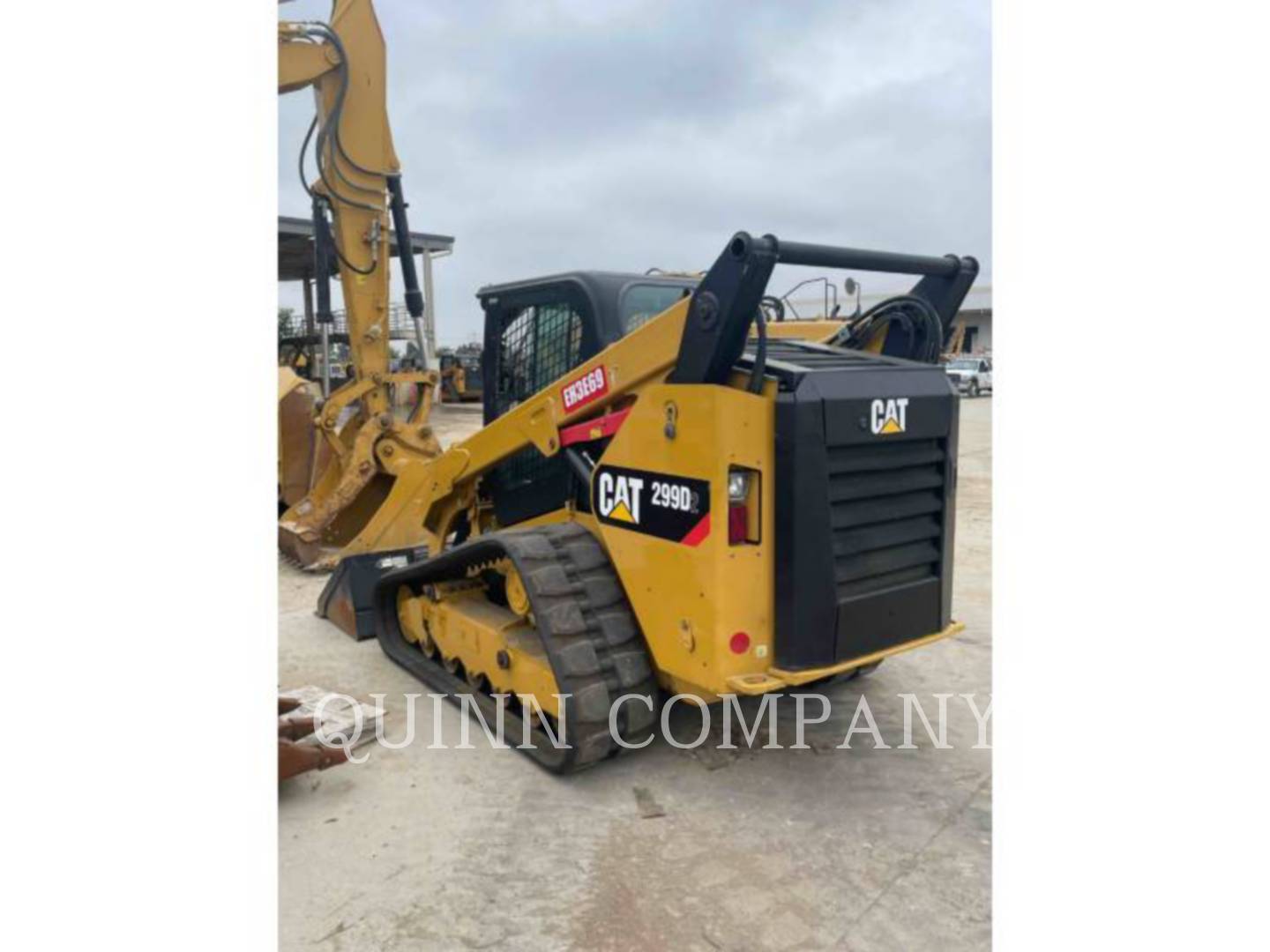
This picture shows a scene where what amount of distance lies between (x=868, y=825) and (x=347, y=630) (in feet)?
11.5

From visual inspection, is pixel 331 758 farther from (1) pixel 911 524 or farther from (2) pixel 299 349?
(2) pixel 299 349

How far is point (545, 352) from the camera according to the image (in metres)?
4.46

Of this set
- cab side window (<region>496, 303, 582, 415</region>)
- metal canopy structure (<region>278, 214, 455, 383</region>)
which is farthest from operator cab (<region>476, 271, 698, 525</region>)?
metal canopy structure (<region>278, 214, 455, 383</region>)

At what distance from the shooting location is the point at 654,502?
10.8 feet

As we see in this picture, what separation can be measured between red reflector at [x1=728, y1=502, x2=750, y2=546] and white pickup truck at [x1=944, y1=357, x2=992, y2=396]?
1089 inches

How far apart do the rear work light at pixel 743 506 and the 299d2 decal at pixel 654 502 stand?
8 centimetres

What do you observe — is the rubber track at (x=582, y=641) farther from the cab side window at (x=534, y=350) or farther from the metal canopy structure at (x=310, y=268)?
the metal canopy structure at (x=310, y=268)

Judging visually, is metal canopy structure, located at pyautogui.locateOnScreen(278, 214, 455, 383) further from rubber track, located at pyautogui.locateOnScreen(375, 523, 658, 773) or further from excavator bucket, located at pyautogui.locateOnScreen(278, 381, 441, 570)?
rubber track, located at pyautogui.locateOnScreen(375, 523, 658, 773)

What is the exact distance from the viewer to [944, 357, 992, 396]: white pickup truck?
30219 mm

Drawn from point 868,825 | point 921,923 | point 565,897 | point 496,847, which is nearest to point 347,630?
point 496,847

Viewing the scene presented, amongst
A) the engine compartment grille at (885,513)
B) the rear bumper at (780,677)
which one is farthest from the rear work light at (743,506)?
the rear bumper at (780,677)

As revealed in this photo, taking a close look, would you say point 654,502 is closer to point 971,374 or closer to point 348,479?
point 348,479

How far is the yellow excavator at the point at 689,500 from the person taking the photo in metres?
3.02

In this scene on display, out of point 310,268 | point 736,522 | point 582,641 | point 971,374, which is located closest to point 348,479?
point 582,641
